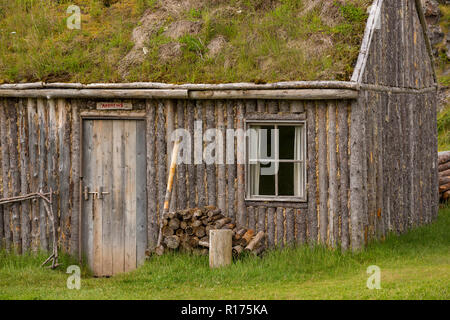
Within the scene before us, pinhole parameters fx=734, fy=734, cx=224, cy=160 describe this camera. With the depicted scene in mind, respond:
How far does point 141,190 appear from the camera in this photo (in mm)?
12602

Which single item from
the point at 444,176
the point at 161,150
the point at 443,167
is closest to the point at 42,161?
the point at 161,150

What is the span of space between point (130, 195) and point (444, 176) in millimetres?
8874

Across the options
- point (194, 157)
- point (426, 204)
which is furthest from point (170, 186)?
point (426, 204)

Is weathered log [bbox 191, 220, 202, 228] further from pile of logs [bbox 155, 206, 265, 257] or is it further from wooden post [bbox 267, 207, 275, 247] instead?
wooden post [bbox 267, 207, 275, 247]

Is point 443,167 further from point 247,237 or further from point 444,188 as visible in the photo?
point 247,237

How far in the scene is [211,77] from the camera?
12516 millimetres

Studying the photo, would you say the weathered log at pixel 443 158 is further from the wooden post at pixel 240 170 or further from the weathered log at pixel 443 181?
the wooden post at pixel 240 170

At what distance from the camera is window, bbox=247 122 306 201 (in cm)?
1213

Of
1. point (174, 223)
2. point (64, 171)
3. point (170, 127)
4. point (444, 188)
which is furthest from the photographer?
point (444, 188)

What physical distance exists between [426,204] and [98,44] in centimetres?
747

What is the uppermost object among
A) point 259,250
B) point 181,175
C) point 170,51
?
point 170,51

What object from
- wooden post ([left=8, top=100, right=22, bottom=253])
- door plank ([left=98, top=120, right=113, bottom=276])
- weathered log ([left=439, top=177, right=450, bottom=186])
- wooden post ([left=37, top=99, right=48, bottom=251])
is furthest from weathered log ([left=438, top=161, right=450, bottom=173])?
wooden post ([left=8, top=100, right=22, bottom=253])

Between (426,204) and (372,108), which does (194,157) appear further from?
(426,204)

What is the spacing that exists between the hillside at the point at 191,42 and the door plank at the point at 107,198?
1005 mm
